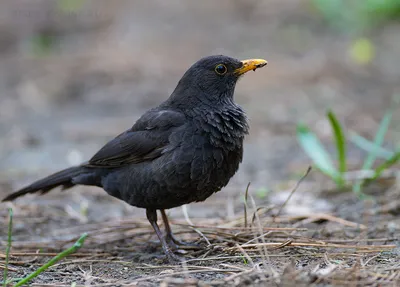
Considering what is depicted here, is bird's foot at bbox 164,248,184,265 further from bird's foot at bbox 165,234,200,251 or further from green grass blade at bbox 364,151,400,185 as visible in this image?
green grass blade at bbox 364,151,400,185

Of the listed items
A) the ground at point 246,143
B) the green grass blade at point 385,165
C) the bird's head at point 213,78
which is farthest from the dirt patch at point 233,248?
the bird's head at point 213,78

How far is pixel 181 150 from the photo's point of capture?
4301mm

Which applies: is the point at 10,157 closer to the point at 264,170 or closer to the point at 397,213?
the point at 264,170

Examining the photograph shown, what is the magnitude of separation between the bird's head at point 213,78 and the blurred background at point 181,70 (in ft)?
Result: 6.81

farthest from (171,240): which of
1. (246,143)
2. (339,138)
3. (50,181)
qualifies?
(246,143)

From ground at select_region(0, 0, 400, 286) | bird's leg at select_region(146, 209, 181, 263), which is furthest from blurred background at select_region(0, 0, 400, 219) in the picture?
bird's leg at select_region(146, 209, 181, 263)

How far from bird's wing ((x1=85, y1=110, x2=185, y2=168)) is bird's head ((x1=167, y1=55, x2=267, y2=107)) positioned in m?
0.26

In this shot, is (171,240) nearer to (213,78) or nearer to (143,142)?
(143,142)

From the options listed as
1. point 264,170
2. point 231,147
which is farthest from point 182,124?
point 264,170

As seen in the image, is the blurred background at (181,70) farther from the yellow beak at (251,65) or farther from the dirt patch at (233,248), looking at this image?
the yellow beak at (251,65)

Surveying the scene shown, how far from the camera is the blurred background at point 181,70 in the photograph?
8148 millimetres

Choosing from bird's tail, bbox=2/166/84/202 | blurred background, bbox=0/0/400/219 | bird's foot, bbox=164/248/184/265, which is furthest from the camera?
blurred background, bbox=0/0/400/219

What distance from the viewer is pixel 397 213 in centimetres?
509

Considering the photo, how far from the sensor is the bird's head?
471 cm
